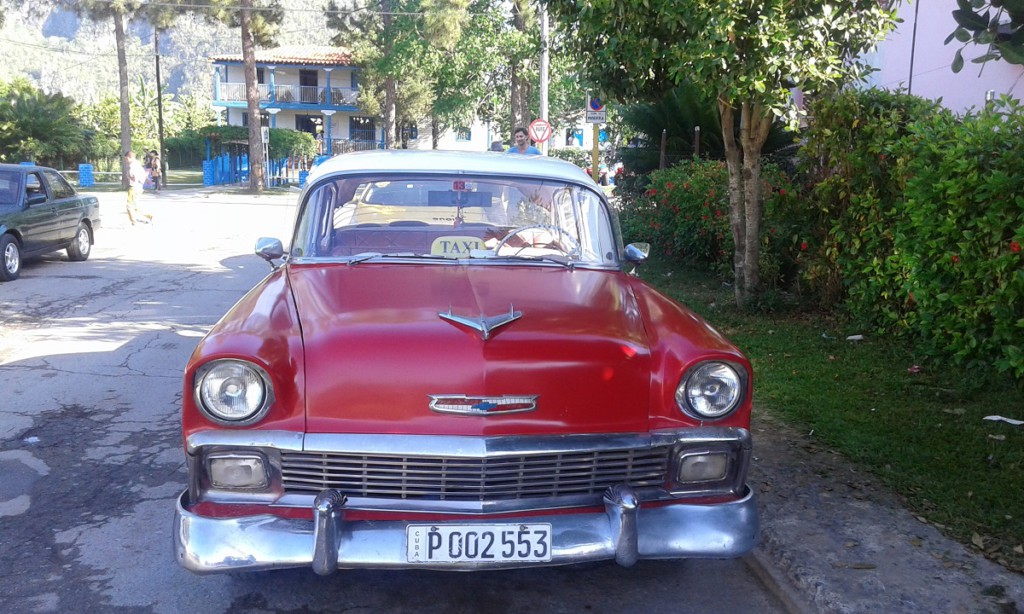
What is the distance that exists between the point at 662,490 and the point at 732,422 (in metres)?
0.37

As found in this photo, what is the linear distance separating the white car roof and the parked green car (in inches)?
335

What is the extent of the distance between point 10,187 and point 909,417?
11517 mm

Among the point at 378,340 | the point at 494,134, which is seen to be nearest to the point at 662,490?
the point at 378,340

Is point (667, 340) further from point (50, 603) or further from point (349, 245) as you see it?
point (50, 603)

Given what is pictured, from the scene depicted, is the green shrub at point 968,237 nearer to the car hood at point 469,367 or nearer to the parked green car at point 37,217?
the car hood at point 469,367

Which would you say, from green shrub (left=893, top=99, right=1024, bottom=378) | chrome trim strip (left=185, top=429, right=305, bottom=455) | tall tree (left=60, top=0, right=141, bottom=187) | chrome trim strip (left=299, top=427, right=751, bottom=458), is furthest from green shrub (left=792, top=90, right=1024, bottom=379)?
tall tree (left=60, top=0, right=141, bottom=187)

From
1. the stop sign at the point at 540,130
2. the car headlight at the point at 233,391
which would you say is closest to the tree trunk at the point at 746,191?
the car headlight at the point at 233,391

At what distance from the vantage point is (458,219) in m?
4.70

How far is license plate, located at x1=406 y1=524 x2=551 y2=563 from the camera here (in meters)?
3.12

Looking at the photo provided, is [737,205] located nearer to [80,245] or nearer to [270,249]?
[270,249]

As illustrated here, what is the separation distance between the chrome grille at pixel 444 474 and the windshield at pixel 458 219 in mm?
1423

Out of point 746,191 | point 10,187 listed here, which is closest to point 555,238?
point 746,191

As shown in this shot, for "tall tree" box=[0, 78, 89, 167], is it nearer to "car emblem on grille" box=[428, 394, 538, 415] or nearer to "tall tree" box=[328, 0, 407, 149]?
"tall tree" box=[328, 0, 407, 149]

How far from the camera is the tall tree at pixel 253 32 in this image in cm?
3441
